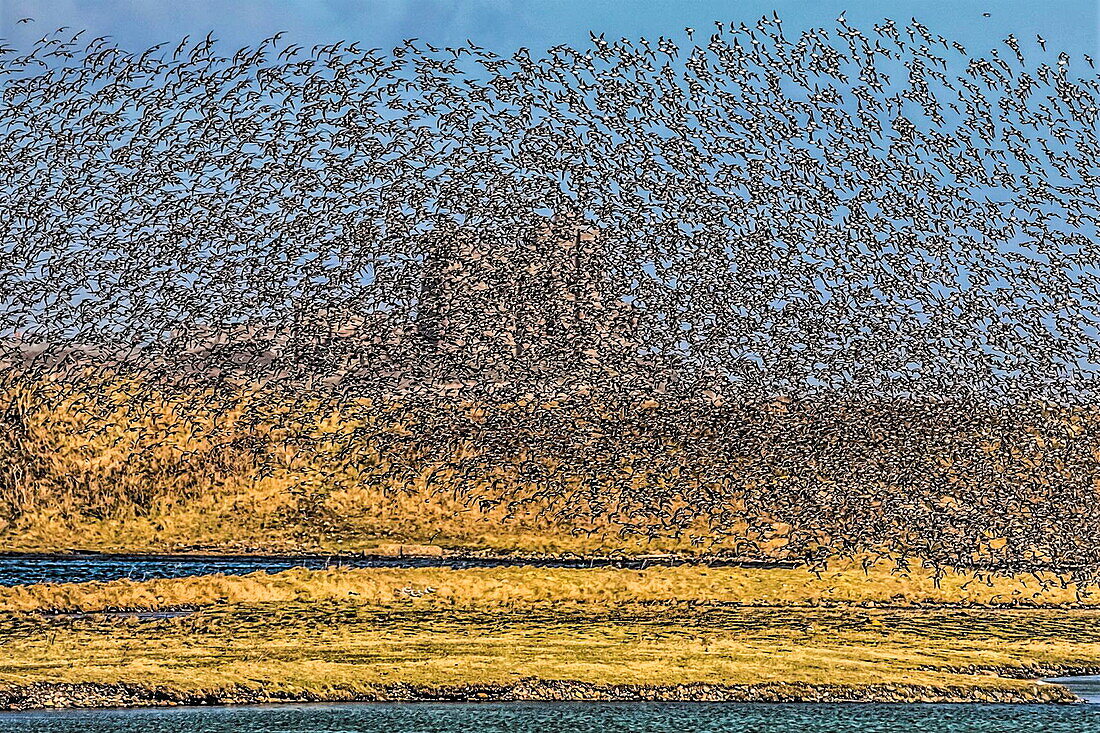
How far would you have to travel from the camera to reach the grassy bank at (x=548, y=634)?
41.0 feet

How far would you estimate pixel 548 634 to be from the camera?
1703cm

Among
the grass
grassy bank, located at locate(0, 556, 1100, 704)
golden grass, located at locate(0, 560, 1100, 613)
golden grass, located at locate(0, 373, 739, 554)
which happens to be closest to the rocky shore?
grassy bank, located at locate(0, 556, 1100, 704)

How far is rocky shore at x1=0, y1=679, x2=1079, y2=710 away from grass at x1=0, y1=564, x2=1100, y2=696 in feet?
0.64

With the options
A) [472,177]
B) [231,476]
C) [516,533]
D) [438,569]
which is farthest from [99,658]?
[231,476]

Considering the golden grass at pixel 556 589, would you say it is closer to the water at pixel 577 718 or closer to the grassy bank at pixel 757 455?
the grassy bank at pixel 757 455

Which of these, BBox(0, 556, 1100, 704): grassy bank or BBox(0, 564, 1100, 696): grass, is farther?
BBox(0, 564, 1100, 696): grass

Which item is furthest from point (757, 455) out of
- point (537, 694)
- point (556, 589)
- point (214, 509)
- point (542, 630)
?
point (214, 509)

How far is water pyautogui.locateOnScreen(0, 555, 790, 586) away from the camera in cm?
2642

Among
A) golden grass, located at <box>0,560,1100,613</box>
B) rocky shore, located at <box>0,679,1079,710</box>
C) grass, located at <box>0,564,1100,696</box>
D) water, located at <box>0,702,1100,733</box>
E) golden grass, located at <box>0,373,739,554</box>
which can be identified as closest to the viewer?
water, located at <box>0,702,1100,733</box>

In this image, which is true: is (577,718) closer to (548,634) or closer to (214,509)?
(548,634)

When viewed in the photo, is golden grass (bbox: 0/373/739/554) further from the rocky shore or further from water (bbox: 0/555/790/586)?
the rocky shore

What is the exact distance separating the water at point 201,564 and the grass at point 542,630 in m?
2.87

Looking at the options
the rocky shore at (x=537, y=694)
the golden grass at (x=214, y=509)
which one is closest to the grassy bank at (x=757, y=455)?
the rocky shore at (x=537, y=694)

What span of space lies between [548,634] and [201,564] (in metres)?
15.1
